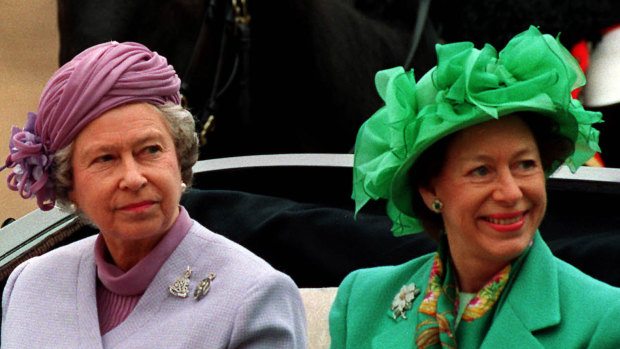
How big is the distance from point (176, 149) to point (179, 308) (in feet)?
1.05

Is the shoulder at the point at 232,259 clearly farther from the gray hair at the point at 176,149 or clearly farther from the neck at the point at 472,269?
the neck at the point at 472,269

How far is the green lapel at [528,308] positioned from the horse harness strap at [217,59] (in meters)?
2.60

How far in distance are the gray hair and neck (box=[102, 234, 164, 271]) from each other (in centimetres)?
11

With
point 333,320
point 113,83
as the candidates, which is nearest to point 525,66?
point 333,320

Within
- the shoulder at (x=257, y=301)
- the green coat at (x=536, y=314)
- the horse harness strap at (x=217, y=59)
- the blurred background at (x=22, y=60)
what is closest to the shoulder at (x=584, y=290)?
the green coat at (x=536, y=314)

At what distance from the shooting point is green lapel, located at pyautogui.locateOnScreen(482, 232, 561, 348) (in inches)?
80.3

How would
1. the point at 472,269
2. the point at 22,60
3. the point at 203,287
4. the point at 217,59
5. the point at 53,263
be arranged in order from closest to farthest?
the point at 472,269 → the point at 203,287 → the point at 53,263 → the point at 217,59 → the point at 22,60

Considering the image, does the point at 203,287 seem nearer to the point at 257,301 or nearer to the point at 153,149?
the point at 257,301

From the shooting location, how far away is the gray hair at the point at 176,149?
240 cm

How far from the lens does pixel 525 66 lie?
211cm

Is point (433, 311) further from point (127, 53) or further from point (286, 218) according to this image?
point (286, 218)

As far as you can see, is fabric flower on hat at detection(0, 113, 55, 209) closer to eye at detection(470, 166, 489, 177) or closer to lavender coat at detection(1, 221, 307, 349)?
lavender coat at detection(1, 221, 307, 349)

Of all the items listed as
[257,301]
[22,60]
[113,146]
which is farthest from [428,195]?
[22,60]

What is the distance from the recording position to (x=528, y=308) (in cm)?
206
